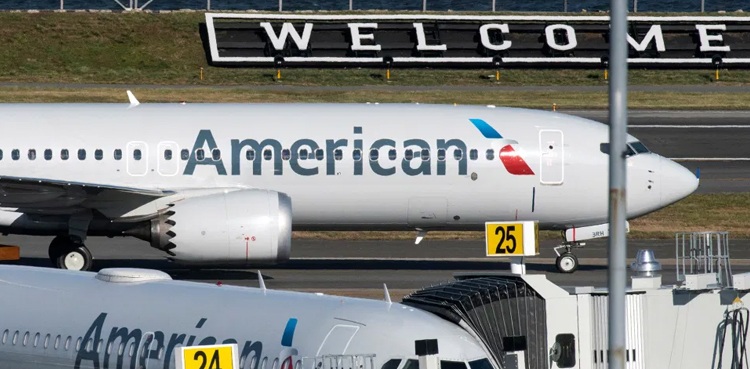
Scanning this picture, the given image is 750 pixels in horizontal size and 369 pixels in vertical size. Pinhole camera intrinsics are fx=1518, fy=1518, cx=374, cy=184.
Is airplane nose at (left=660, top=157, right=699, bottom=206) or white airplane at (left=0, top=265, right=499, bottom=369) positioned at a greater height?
airplane nose at (left=660, top=157, right=699, bottom=206)

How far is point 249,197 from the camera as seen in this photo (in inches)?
1259

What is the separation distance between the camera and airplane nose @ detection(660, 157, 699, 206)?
34.4 metres

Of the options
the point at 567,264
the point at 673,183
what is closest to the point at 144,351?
the point at 567,264

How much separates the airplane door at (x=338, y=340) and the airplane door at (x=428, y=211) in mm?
18226

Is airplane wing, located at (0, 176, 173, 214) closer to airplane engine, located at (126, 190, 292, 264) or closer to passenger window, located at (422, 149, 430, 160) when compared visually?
airplane engine, located at (126, 190, 292, 264)

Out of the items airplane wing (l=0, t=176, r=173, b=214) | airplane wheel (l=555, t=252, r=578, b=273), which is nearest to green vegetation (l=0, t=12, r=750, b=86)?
airplane wheel (l=555, t=252, r=578, b=273)

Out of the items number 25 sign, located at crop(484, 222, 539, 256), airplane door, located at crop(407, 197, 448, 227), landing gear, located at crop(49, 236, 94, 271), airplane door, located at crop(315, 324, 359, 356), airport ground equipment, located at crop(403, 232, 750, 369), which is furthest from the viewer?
airplane door, located at crop(407, 197, 448, 227)

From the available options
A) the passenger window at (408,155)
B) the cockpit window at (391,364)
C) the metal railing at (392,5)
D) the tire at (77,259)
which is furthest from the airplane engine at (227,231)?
the metal railing at (392,5)

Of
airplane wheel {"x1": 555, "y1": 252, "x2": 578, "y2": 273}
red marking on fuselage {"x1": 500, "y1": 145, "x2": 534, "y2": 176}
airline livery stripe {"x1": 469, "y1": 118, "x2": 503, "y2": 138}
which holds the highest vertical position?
airline livery stripe {"x1": 469, "y1": 118, "x2": 503, "y2": 138}

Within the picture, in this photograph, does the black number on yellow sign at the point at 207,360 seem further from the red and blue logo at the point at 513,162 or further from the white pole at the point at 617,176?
the red and blue logo at the point at 513,162

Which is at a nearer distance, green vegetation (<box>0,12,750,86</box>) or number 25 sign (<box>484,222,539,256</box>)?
number 25 sign (<box>484,222,539,256</box>)

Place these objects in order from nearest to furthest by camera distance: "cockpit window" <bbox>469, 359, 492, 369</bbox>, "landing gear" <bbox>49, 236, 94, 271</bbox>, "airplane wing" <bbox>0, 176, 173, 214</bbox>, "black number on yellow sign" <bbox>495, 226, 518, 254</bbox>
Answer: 1. "cockpit window" <bbox>469, 359, 492, 369</bbox>
2. "black number on yellow sign" <bbox>495, 226, 518, 254</bbox>
3. "airplane wing" <bbox>0, 176, 173, 214</bbox>
4. "landing gear" <bbox>49, 236, 94, 271</bbox>

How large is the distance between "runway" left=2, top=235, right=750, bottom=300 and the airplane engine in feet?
3.94

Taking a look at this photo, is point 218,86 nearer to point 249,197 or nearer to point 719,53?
point 719,53
